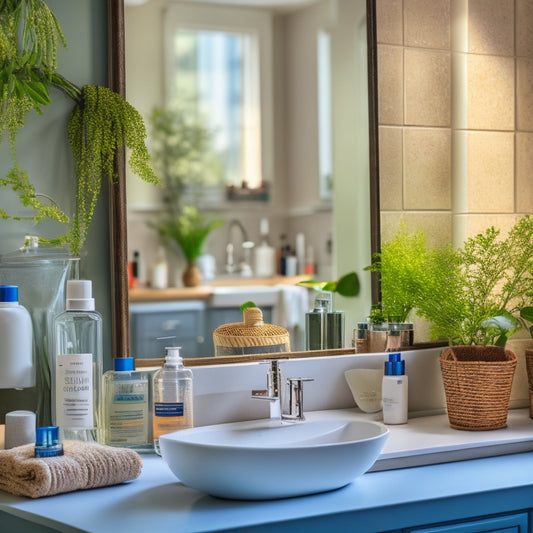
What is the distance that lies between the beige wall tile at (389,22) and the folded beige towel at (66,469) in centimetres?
115

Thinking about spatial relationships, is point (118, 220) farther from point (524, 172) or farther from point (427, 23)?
point (524, 172)

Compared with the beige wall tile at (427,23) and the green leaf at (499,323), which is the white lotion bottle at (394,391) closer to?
the green leaf at (499,323)

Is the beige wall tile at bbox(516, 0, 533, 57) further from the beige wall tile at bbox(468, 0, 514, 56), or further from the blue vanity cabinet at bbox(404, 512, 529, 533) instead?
the blue vanity cabinet at bbox(404, 512, 529, 533)

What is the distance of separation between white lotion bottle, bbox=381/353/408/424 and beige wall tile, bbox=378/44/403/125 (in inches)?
A: 22.6

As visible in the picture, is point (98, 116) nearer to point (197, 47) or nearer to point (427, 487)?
point (197, 47)

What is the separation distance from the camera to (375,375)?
193 cm

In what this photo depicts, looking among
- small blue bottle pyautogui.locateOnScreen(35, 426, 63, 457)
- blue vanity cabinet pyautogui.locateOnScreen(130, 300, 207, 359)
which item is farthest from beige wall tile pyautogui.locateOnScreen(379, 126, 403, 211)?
small blue bottle pyautogui.locateOnScreen(35, 426, 63, 457)

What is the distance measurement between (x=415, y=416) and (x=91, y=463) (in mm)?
841

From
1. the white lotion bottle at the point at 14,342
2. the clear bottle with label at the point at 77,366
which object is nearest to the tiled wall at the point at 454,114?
the clear bottle with label at the point at 77,366

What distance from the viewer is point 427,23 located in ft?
6.90

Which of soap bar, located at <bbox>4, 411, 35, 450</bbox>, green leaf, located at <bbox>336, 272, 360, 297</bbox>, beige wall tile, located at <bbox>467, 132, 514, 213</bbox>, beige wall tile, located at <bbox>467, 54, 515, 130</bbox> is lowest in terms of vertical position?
soap bar, located at <bbox>4, 411, 35, 450</bbox>

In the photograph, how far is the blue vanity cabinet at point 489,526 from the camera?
1.48m

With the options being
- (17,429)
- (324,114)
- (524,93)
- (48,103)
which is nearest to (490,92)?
(524,93)

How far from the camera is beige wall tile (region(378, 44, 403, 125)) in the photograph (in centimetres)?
206
